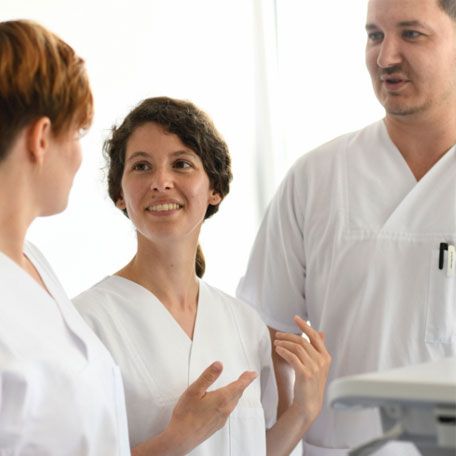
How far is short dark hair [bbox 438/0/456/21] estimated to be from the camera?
195cm

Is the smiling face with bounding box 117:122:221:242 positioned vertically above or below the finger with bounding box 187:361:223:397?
above

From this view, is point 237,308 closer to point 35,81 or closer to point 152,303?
point 152,303

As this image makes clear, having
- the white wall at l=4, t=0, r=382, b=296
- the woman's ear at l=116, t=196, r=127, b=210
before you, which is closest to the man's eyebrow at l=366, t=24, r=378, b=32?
the woman's ear at l=116, t=196, r=127, b=210

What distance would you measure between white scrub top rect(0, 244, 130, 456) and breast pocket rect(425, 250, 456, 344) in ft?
2.40

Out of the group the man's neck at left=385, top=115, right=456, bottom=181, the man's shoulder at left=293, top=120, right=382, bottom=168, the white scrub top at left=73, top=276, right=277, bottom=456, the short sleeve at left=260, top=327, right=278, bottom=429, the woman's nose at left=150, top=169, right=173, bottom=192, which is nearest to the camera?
the white scrub top at left=73, top=276, right=277, bottom=456

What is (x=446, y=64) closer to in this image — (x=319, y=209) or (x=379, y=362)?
(x=319, y=209)

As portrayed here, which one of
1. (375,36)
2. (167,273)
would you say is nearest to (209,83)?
(375,36)

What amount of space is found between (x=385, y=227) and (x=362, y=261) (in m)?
0.08

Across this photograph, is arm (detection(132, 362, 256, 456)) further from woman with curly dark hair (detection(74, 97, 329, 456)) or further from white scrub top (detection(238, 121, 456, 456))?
white scrub top (detection(238, 121, 456, 456))

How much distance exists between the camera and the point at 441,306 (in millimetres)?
Result: 1896

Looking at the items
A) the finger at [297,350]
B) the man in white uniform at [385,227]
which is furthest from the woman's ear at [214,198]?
the finger at [297,350]

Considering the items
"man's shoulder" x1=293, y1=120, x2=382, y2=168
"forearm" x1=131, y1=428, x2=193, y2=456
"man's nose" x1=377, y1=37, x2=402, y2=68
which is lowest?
"forearm" x1=131, y1=428, x2=193, y2=456

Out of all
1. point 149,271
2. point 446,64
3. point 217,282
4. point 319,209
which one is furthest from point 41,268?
point 217,282

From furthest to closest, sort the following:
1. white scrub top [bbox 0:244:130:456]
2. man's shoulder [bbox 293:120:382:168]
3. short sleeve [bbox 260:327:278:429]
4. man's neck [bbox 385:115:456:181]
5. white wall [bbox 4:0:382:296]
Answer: white wall [bbox 4:0:382:296], man's shoulder [bbox 293:120:382:168], man's neck [bbox 385:115:456:181], short sleeve [bbox 260:327:278:429], white scrub top [bbox 0:244:130:456]
